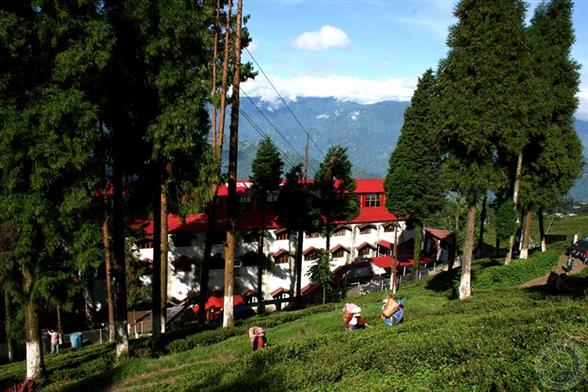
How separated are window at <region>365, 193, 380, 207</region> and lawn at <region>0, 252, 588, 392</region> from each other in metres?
31.7

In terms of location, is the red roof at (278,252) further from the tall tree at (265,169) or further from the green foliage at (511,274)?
the green foliage at (511,274)

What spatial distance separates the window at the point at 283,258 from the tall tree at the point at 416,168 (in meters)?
11.1

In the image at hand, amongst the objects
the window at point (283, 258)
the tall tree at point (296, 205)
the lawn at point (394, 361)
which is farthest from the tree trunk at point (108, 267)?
the window at point (283, 258)

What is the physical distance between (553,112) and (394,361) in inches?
1084

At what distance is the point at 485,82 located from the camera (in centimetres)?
1914

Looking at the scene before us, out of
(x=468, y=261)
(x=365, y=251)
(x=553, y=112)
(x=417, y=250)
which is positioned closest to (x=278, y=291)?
(x=365, y=251)

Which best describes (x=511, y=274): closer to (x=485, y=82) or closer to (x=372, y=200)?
(x=485, y=82)

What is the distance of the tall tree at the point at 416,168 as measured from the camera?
3625cm

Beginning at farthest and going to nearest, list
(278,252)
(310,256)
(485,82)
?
(310,256) → (278,252) → (485,82)

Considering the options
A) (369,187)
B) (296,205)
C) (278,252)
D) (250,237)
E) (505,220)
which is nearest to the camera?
(296,205)

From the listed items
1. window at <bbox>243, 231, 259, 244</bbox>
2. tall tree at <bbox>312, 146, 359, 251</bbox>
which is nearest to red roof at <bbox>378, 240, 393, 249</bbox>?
tall tree at <bbox>312, 146, 359, 251</bbox>

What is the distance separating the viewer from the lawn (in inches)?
313

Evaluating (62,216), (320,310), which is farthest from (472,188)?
(62,216)

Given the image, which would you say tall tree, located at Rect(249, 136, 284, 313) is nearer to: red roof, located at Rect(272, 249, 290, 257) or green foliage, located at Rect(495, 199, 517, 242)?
red roof, located at Rect(272, 249, 290, 257)
